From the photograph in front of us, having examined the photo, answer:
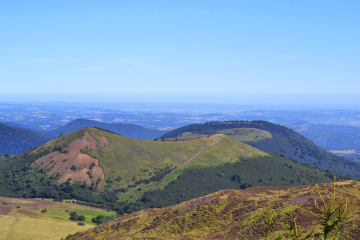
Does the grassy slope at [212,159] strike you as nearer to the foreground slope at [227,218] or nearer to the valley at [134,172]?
the valley at [134,172]

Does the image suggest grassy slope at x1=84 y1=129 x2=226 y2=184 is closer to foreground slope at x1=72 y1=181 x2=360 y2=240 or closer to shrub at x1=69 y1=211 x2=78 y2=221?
shrub at x1=69 y1=211 x2=78 y2=221

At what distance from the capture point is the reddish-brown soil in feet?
389

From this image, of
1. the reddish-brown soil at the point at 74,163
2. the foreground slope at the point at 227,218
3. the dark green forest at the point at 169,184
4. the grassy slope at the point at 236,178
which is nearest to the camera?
the foreground slope at the point at 227,218

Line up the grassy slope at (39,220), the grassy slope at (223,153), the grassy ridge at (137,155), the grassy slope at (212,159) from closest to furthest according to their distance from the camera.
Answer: the grassy slope at (39,220) < the grassy slope at (212,159) < the grassy ridge at (137,155) < the grassy slope at (223,153)

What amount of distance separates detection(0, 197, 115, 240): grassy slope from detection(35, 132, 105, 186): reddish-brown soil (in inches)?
1009

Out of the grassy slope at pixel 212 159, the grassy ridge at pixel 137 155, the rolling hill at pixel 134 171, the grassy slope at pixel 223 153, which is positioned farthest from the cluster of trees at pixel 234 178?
the grassy ridge at pixel 137 155

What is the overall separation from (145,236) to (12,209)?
169 ft

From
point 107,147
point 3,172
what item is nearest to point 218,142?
point 107,147

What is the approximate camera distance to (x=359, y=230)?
30.2 metres

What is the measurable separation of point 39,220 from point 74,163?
182 ft

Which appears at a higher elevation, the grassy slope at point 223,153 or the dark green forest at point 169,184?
the grassy slope at point 223,153

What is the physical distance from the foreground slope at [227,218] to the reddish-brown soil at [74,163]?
248 ft

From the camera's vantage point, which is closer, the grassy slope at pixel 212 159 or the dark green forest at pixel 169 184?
the dark green forest at pixel 169 184

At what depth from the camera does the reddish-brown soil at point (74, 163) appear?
389 feet
